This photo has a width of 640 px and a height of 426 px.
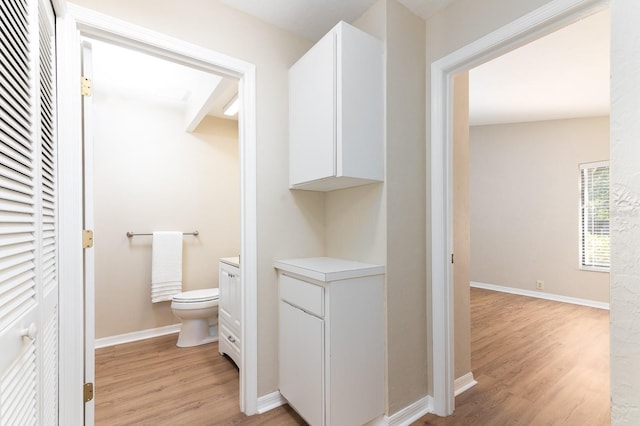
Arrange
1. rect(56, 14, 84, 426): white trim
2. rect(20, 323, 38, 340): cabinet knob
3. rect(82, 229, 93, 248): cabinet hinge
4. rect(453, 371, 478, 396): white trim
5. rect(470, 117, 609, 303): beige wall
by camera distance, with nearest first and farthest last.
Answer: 1. rect(20, 323, 38, 340): cabinet knob
2. rect(56, 14, 84, 426): white trim
3. rect(82, 229, 93, 248): cabinet hinge
4. rect(453, 371, 478, 396): white trim
5. rect(470, 117, 609, 303): beige wall

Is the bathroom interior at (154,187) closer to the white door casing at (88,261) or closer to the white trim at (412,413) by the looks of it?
the white door casing at (88,261)

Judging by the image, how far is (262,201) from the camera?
1929 millimetres

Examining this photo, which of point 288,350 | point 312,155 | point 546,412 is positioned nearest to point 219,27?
point 312,155

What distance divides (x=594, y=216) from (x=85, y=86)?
19.8ft

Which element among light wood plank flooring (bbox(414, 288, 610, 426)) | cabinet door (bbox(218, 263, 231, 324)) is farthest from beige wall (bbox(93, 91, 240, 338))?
light wood plank flooring (bbox(414, 288, 610, 426))

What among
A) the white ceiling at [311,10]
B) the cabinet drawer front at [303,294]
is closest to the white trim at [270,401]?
the cabinet drawer front at [303,294]

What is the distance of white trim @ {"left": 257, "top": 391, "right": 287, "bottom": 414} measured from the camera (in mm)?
1858

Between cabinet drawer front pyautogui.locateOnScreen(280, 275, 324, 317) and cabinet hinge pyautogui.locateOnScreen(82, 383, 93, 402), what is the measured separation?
1062mm

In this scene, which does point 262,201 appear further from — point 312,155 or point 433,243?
point 433,243

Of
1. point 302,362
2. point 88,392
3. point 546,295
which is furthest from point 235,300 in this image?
point 546,295

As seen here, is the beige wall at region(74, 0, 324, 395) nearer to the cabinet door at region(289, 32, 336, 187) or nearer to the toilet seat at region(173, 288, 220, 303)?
the cabinet door at region(289, 32, 336, 187)

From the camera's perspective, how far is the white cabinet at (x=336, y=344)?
1521 mm

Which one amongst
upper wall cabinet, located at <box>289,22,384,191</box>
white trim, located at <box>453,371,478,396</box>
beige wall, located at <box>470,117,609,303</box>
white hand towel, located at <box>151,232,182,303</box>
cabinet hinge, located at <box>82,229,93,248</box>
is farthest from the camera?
beige wall, located at <box>470,117,609,303</box>

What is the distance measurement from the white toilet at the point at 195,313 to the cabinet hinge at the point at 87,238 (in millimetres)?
1435
